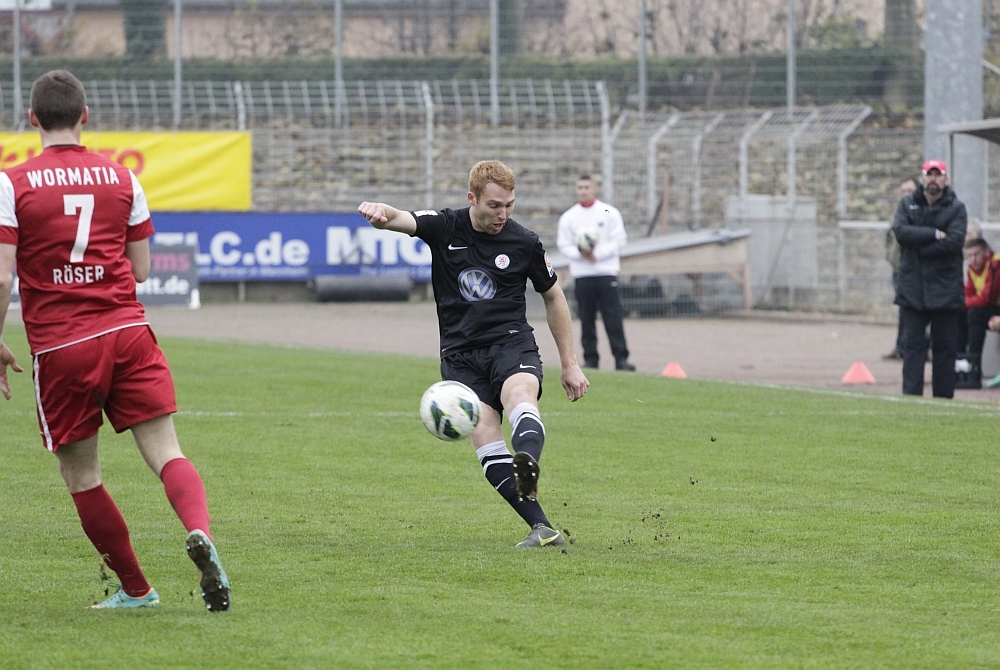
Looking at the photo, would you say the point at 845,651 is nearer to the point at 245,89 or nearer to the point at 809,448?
the point at 809,448

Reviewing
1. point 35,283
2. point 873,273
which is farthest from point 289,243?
point 35,283

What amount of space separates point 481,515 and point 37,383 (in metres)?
2.87

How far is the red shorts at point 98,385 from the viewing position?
5004 mm

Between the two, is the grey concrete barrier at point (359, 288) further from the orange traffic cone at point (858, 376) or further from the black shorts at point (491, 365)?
the black shorts at point (491, 365)

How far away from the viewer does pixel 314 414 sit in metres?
11.7

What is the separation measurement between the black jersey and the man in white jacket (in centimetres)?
886

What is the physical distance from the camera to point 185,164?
25.9 metres

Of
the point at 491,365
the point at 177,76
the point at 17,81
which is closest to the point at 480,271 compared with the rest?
the point at 491,365

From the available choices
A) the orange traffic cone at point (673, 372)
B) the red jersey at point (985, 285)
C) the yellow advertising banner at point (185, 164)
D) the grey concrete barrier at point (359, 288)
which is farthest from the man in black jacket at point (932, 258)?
the yellow advertising banner at point (185, 164)

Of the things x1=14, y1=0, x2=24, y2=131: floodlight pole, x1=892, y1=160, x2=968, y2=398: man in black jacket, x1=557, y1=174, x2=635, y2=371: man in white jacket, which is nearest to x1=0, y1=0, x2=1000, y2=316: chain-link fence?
x1=14, y1=0, x2=24, y2=131: floodlight pole

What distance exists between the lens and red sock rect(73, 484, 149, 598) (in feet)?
17.0

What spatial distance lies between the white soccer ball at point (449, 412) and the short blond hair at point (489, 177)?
2.89 ft

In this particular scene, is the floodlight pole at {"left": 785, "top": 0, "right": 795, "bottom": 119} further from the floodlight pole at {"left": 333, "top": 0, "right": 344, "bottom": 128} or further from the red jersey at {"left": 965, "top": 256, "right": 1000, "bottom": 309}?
the red jersey at {"left": 965, "top": 256, "right": 1000, "bottom": 309}

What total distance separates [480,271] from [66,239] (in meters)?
2.14
